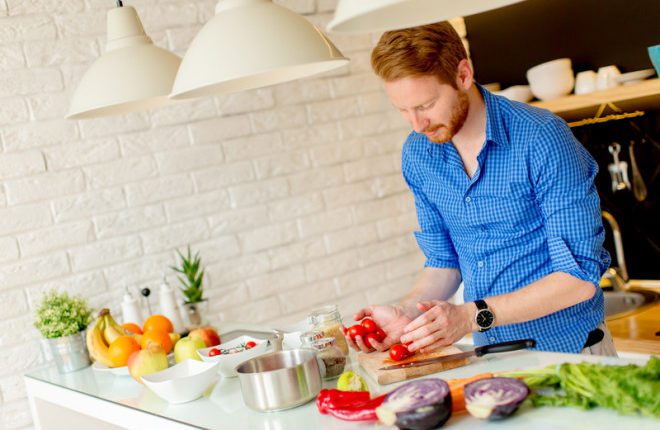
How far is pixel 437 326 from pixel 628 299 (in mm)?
1936

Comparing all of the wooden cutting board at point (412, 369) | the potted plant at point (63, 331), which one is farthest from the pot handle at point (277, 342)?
the potted plant at point (63, 331)

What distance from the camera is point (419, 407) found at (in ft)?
4.99

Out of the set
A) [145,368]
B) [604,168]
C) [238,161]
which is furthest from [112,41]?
[604,168]

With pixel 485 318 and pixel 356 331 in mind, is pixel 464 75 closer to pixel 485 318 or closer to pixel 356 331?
pixel 485 318

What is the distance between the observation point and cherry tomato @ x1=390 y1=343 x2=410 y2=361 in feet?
6.62

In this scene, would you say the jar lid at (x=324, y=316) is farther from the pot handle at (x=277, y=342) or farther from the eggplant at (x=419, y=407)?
the eggplant at (x=419, y=407)

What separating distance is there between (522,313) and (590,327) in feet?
0.98

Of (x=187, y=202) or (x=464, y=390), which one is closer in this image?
(x=464, y=390)

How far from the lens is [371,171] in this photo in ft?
13.1

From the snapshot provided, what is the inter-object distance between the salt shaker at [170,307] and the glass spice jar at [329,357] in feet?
3.91

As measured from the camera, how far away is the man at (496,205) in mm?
2180

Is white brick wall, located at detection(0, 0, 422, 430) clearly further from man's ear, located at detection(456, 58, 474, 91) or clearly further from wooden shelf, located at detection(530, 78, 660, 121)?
man's ear, located at detection(456, 58, 474, 91)

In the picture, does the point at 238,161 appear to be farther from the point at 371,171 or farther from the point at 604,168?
the point at 604,168

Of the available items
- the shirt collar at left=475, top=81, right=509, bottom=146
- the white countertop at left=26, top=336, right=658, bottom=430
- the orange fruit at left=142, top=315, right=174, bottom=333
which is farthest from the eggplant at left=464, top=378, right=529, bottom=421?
the orange fruit at left=142, top=315, right=174, bottom=333
